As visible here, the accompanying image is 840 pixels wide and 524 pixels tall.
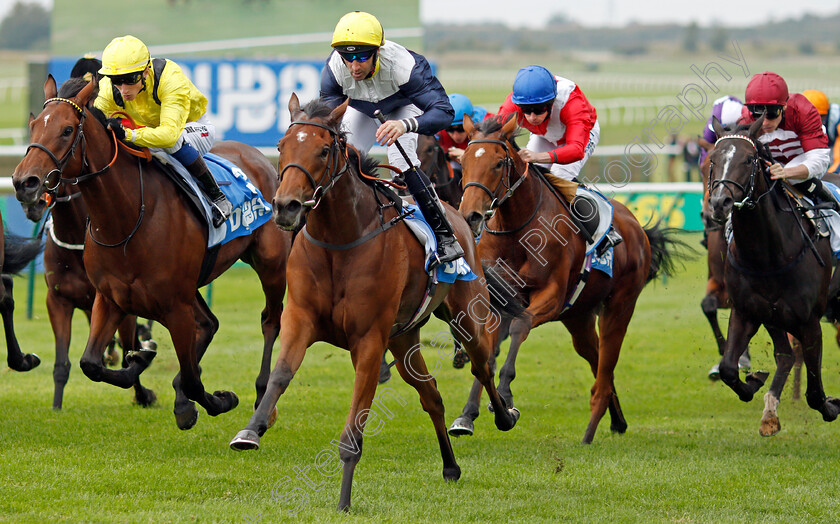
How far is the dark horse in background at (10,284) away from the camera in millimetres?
6719

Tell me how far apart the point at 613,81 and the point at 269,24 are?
84.5 ft

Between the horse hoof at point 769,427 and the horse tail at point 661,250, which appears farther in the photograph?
the horse tail at point 661,250

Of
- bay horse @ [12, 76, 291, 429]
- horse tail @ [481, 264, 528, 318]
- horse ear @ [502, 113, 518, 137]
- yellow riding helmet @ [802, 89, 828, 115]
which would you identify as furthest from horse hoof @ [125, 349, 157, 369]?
yellow riding helmet @ [802, 89, 828, 115]

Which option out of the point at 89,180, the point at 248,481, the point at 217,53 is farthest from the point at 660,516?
the point at 217,53

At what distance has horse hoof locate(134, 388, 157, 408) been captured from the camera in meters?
7.45

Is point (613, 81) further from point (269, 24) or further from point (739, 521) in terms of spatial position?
point (739, 521)

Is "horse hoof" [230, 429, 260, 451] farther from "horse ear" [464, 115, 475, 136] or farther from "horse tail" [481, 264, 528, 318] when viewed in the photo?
"horse ear" [464, 115, 475, 136]

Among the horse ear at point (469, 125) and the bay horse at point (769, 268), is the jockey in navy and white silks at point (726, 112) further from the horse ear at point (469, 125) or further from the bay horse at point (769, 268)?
the horse ear at point (469, 125)

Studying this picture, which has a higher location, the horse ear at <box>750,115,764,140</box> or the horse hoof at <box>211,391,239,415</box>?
the horse ear at <box>750,115,764,140</box>

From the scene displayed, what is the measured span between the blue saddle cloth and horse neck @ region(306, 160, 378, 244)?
1.58 m

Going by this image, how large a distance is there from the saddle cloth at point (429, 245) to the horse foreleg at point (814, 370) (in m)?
2.21

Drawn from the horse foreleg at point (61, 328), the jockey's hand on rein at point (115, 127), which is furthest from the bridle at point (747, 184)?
the horse foreleg at point (61, 328)

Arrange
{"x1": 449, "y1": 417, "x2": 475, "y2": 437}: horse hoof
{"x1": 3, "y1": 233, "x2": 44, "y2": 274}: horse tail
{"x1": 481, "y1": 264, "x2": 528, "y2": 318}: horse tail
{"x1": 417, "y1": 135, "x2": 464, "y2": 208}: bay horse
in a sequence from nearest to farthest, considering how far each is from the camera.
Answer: {"x1": 449, "y1": 417, "x2": 475, "y2": 437}: horse hoof, {"x1": 481, "y1": 264, "x2": 528, "y2": 318}: horse tail, {"x1": 3, "y1": 233, "x2": 44, "y2": 274}: horse tail, {"x1": 417, "y1": 135, "x2": 464, "y2": 208}: bay horse

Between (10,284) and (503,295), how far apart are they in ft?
11.8
